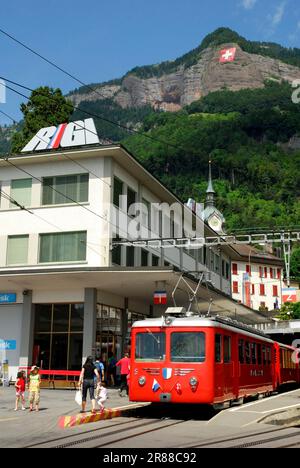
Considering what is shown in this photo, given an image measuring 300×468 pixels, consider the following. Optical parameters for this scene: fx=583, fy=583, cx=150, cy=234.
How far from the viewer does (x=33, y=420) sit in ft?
47.2

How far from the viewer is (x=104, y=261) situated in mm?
28609

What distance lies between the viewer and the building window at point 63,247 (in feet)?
96.1

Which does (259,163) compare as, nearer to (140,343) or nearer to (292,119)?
(292,119)

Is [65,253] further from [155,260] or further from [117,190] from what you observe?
[155,260]

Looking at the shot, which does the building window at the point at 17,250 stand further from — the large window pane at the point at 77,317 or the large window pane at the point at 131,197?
the large window pane at the point at 131,197

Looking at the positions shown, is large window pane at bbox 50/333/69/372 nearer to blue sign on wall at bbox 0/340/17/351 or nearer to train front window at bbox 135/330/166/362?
blue sign on wall at bbox 0/340/17/351

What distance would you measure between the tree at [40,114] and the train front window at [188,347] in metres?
32.6

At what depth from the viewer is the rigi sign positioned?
100ft

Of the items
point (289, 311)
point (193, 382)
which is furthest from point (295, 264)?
point (193, 382)

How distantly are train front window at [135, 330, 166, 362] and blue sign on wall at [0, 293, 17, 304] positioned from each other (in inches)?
605

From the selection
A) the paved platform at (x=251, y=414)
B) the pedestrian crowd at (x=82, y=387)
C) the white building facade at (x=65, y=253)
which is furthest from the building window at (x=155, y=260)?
the paved platform at (x=251, y=414)

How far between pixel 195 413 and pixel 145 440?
695cm

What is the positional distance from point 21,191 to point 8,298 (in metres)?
5.74

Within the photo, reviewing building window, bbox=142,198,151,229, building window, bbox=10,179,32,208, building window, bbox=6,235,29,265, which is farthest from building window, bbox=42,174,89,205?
building window, bbox=142,198,151,229
